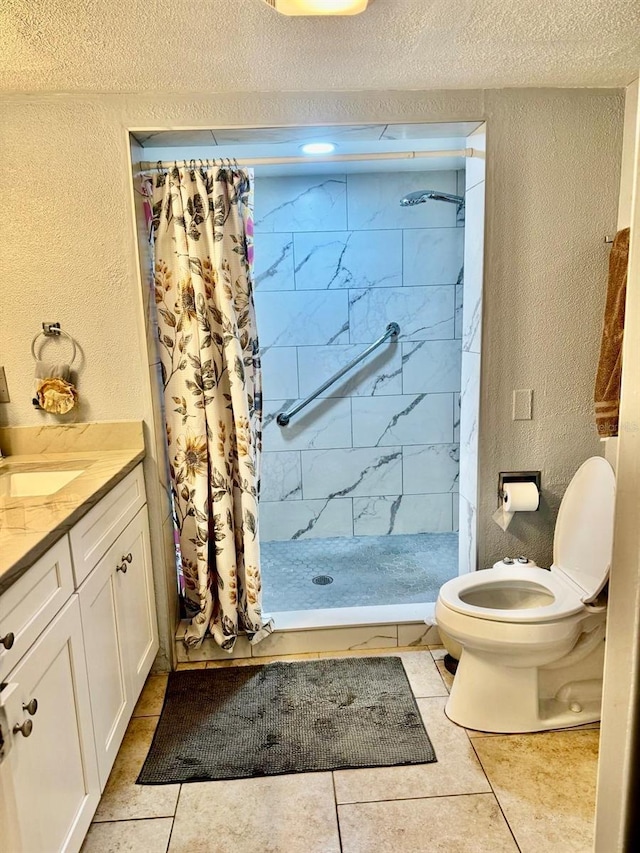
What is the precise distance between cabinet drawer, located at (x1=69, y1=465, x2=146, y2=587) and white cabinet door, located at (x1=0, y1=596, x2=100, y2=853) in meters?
0.12

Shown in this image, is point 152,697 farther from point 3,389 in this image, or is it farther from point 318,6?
point 318,6

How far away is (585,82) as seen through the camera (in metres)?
2.02

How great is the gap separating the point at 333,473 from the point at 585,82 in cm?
225

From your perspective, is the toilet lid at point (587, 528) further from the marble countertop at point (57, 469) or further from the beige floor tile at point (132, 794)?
the marble countertop at point (57, 469)

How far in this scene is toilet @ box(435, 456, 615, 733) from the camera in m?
1.84

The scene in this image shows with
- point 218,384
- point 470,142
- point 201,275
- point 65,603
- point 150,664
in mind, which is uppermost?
point 470,142

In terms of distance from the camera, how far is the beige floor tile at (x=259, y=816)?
154 centimetres

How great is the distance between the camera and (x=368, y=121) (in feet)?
6.77

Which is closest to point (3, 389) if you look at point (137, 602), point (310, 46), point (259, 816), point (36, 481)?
point (36, 481)

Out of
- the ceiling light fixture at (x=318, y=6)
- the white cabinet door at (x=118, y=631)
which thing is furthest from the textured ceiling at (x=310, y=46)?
the white cabinet door at (x=118, y=631)

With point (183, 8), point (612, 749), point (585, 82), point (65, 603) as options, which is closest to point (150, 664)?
point (65, 603)

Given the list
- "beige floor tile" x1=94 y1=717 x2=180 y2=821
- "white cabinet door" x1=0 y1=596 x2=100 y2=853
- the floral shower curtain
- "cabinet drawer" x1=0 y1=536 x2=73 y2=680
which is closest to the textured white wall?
the floral shower curtain

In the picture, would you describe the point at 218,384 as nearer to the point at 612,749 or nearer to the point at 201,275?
the point at 201,275

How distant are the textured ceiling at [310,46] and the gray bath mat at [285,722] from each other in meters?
2.13
